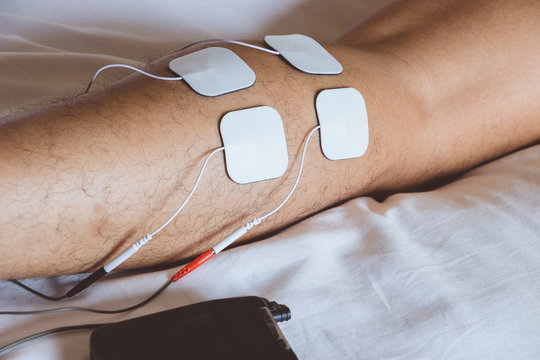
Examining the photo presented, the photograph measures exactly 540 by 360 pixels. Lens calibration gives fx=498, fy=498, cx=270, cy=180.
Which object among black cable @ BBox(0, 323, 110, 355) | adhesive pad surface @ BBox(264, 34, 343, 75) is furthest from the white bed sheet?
adhesive pad surface @ BBox(264, 34, 343, 75)

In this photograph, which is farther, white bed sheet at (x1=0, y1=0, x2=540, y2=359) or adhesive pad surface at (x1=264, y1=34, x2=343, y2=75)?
adhesive pad surface at (x1=264, y1=34, x2=343, y2=75)

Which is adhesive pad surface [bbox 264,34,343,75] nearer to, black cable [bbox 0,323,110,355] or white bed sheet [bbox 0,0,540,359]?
white bed sheet [bbox 0,0,540,359]

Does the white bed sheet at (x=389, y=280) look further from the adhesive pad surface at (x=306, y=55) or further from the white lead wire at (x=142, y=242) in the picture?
the adhesive pad surface at (x=306, y=55)

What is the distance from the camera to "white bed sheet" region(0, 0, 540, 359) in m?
0.62

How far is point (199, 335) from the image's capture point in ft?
1.82

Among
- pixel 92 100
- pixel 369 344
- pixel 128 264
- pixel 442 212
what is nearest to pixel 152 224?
pixel 128 264

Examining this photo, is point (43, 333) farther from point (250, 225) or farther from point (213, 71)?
point (213, 71)

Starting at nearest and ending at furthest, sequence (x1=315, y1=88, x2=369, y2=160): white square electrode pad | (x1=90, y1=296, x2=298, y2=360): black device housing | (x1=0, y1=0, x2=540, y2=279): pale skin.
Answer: (x1=90, y1=296, x2=298, y2=360): black device housing, (x1=0, y1=0, x2=540, y2=279): pale skin, (x1=315, y1=88, x2=369, y2=160): white square electrode pad

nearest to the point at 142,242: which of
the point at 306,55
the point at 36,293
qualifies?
the point at 36,293

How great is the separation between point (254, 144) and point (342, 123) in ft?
0.54

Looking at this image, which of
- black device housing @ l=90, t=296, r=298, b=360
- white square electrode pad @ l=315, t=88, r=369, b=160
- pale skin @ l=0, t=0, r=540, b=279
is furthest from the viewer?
white square electrode pad @ l=315, t=88, r=369, b=160

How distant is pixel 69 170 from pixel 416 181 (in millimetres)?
649

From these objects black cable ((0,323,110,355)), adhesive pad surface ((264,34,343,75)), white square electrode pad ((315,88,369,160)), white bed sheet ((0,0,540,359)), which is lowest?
white bed sheet ((0,0,540,359))

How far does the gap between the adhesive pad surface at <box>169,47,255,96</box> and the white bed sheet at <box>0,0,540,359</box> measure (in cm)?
24
